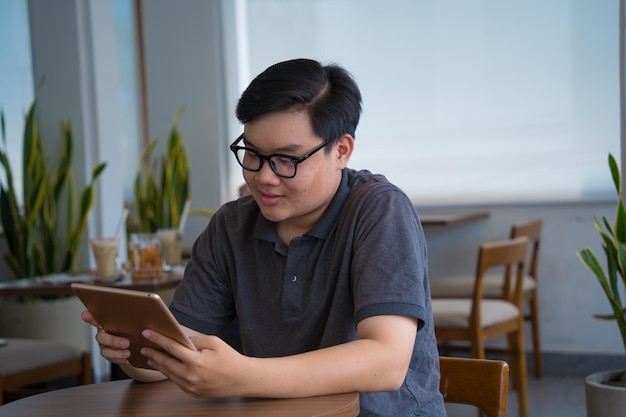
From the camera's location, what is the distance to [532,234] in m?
4.70

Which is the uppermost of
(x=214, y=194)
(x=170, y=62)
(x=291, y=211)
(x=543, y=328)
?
(x=170, y=62)

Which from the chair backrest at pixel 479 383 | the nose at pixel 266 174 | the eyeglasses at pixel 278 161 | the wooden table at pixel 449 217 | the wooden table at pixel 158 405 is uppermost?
the eyeglasses at pixel 278 161

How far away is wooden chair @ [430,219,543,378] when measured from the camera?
4645 mm

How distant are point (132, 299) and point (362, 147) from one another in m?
4.48

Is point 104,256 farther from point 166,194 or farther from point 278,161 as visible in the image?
point 278,161

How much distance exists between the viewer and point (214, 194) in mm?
5941

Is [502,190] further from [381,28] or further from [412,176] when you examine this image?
[381,28]

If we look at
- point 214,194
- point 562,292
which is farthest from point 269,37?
point 562,292

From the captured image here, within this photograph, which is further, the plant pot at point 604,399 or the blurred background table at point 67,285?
the blurred background table at point 67,285

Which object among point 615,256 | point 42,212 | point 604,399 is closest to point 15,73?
point 42,212

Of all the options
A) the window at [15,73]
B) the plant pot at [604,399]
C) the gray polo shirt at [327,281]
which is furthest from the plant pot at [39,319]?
the gray polo shirt at [327,281]

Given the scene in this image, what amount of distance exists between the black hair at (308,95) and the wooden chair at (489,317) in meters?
2.05

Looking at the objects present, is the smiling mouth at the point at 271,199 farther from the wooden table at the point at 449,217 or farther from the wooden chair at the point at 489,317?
the wooden table at the point at 449,217

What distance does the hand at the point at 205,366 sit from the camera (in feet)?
4.02
